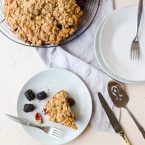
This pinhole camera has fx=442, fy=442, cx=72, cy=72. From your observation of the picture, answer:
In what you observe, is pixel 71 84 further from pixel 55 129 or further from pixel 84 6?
pixel 84 6

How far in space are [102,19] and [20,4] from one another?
27cm

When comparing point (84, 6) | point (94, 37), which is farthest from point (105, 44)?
point (84, 6)

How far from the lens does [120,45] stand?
4.69ft

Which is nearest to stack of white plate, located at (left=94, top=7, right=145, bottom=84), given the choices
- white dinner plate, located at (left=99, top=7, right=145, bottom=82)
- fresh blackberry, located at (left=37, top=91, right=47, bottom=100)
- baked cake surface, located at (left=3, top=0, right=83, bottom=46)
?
white dinner plate, located at (left=99, top=7, right=145, bottom=82)

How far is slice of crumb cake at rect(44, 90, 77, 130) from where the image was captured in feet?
4.60

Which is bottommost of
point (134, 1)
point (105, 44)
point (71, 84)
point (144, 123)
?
point (144, 123)

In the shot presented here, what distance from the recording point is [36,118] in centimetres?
144

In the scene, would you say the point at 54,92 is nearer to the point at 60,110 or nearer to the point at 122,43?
the point at 60,110

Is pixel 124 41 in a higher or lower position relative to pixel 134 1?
lower

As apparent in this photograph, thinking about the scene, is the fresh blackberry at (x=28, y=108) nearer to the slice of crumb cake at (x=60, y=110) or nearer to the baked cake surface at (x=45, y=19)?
the slice of crumb cake at (x=60, y=110)

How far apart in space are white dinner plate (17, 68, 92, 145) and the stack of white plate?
4.3 inches

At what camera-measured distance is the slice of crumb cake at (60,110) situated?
55.2 inches

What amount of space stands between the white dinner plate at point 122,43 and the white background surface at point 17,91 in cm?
4

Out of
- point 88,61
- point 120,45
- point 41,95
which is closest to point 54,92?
point 41,95
